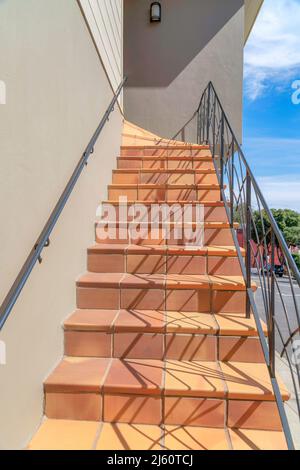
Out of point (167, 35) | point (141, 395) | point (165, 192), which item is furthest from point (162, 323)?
point (167, 35)

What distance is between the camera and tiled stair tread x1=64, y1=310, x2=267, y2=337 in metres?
1.68

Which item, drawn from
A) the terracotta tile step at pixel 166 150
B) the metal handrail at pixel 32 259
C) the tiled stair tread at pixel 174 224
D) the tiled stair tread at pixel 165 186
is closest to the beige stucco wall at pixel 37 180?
the metal handrail at pixel 32 259

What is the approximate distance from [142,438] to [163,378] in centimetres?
27

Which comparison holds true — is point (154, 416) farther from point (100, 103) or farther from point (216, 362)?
point (100, 103)

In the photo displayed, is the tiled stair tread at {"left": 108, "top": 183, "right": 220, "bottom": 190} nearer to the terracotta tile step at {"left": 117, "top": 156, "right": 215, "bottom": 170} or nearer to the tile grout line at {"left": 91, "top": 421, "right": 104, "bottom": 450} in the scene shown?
the terracotta tile step at {"left": 117, "top": 156, "right": 215, "bottom": 170}

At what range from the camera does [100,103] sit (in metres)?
2.76

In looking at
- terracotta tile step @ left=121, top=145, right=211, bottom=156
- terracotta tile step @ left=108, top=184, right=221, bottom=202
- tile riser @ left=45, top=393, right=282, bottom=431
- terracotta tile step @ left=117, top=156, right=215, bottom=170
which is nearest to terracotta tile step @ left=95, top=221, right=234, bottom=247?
terracotta tile step @ left=108, top=184, right=221, bottom=202

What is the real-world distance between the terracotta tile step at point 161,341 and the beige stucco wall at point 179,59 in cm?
417

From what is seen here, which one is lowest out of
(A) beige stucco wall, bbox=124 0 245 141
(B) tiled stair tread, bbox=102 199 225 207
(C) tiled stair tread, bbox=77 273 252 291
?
(C) tiled stair tread, bbox=77 273 252 291

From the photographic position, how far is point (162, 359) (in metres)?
1.69

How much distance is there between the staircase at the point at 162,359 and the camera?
1.38m

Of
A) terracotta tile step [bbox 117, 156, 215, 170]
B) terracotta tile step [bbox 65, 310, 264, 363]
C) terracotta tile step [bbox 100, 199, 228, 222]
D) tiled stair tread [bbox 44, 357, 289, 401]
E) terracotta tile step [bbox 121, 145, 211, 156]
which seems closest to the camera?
tiled stair tread [bbox 44, 357, 289, 401]

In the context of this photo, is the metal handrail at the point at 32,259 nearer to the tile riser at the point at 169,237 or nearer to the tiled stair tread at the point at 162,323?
the tiled stair tread at the point at 162,323
